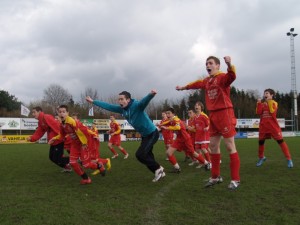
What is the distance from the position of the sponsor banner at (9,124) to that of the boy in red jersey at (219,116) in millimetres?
37880

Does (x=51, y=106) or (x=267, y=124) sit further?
(x=51, y=106)

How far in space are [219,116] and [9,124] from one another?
38.3 metres

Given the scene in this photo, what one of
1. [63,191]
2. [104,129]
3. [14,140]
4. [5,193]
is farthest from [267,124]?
[104,129]

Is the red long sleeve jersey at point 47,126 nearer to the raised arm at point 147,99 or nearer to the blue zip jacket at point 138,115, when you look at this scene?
the blue zip jacket at point 138,115

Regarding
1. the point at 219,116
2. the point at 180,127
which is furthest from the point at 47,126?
the point at 219,116

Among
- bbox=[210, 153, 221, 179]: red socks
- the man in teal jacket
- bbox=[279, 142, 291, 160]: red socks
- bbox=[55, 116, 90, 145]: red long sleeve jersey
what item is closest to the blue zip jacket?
the man in teal jacket

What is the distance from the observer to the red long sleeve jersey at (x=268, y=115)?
963 centimetres

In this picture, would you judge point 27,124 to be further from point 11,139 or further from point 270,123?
point 270,123

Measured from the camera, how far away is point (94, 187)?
696 cm

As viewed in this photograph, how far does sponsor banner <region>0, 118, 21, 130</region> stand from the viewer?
39.6 metres

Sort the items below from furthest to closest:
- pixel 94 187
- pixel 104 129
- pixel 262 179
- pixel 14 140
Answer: pixel 104 129
pixel 14 140
pixel 262 179
pixel 94 187

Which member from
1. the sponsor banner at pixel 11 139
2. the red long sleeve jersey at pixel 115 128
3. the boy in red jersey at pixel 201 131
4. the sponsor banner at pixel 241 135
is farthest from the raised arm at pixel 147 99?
the sponsor banner at pixel 241 135

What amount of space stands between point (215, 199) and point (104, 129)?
134 ft

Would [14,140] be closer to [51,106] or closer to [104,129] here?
[104,129]
